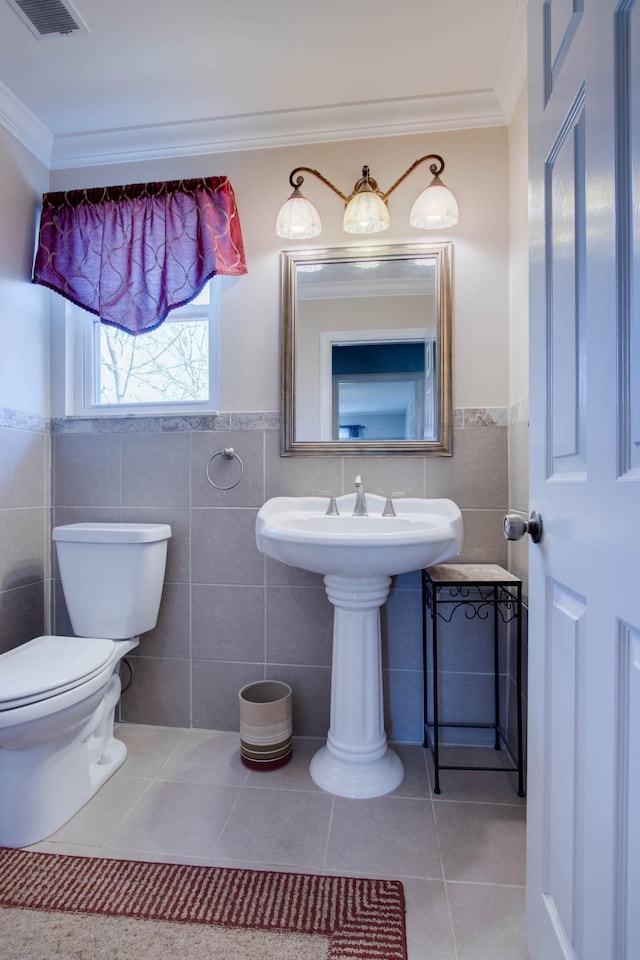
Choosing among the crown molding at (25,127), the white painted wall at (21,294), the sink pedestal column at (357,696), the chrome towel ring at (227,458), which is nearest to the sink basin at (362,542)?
the sink pedestal column at (357,696)

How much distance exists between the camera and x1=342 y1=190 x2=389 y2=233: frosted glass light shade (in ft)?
5.51

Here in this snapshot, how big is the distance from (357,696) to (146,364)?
1.51m

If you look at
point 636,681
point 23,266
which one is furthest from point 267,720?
point 23,266

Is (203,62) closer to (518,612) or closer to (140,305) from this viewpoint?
(140,305)

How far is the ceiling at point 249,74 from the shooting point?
4.66ft

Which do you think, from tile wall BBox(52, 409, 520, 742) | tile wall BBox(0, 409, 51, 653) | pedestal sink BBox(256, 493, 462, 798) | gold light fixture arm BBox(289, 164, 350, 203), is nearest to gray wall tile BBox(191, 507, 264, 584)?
tile wall BBox(52, 409, 520, 742)

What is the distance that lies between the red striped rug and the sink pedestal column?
1.19 feet

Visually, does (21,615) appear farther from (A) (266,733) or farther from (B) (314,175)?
(B) (314,175)

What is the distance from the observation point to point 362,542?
125 cm

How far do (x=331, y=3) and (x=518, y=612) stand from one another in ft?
6.10

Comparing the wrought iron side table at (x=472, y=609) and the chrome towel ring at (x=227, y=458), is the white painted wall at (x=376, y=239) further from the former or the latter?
the wrought iron side table at (x=472, y=609)

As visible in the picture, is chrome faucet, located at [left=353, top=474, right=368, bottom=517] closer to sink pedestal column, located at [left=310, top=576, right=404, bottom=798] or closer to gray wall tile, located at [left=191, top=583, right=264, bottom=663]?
sink pedestal column, located at [left=310, top=576, right=404, bottom=798]

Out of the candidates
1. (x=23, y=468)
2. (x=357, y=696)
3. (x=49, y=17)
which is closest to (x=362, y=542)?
(x=357, y=696)

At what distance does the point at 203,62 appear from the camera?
5.19 feet
